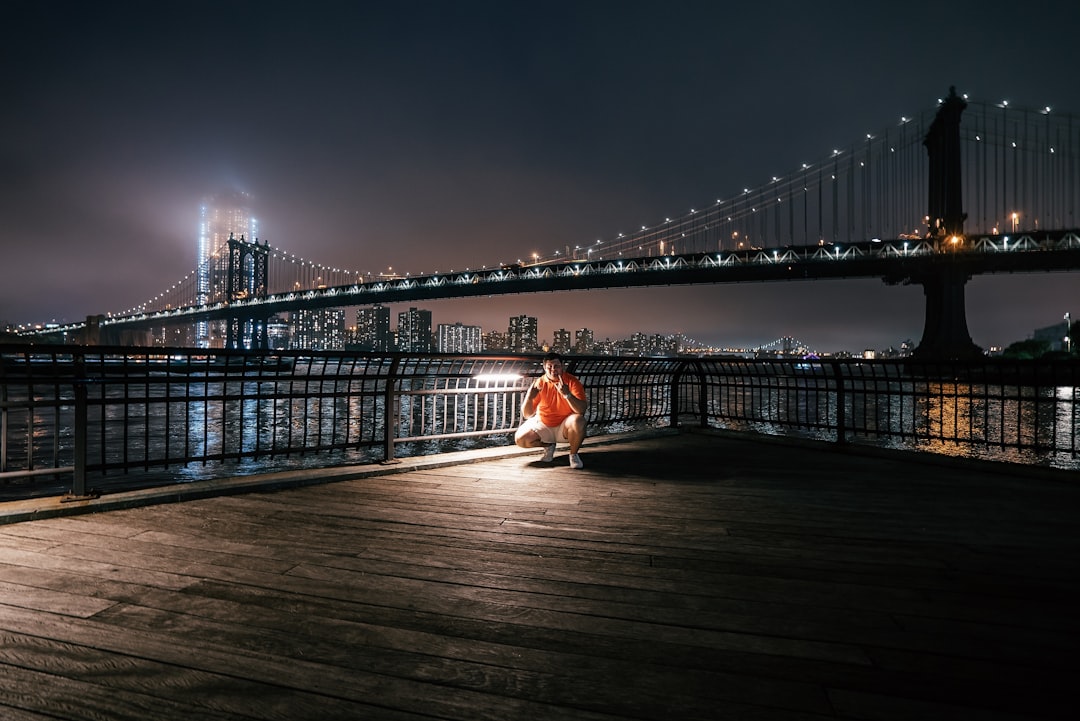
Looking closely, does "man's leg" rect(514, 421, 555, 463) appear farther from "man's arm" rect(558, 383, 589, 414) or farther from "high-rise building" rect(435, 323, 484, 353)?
"high-rise building" rect(435, 323, 484, 353)

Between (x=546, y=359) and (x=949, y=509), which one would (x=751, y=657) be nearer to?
(x=949, y=509)

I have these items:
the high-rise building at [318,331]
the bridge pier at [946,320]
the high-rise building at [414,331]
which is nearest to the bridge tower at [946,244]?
the bridge pier at [946,320]

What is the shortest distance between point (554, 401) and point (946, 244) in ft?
200

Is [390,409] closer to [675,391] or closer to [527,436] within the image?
[527,436]

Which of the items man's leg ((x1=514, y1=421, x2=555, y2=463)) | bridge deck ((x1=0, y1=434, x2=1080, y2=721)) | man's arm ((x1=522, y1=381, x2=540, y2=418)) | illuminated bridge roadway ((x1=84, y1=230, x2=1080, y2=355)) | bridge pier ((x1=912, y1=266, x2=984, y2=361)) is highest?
illuminated bridge roadway ((x1=84, y1=230, x2=1080, y2=355))

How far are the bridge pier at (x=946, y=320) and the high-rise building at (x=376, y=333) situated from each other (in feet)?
238

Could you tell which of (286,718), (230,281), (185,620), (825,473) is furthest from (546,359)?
(230,281)

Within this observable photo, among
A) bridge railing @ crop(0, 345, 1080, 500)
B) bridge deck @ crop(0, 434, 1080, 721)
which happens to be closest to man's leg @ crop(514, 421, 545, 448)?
bridge railing @ crop(0, 345, 1080, 500)

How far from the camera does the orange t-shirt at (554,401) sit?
634cm

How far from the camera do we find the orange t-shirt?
6.34 meters

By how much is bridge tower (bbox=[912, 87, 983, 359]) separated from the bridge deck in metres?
55.4

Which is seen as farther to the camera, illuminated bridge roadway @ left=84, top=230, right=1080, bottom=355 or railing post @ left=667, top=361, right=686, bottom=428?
illuminated bridge roadway @ left=84, top=230, right=1080, bottom=355

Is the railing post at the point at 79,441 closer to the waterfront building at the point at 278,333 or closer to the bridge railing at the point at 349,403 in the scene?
the bridge railing at the point at 349,403

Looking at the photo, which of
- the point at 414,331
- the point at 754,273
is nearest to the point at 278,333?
the point at 414,331
